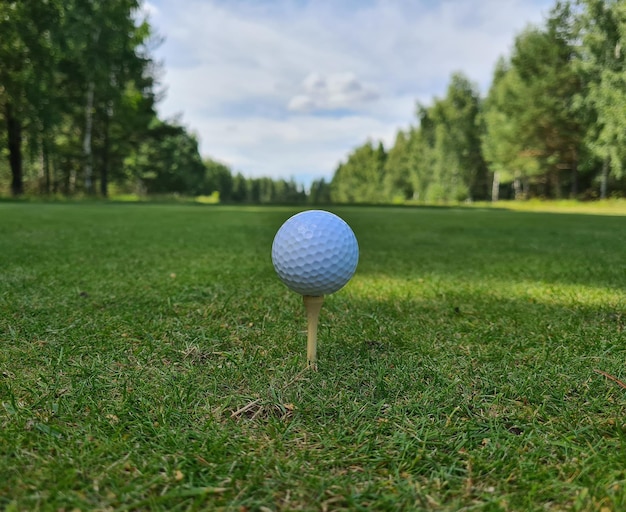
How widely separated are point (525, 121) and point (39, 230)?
91.1 ft

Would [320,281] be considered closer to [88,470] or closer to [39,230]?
[88,470]

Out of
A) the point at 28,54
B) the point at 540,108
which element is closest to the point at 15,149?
the point at 28,54

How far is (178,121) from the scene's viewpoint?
1286 inches

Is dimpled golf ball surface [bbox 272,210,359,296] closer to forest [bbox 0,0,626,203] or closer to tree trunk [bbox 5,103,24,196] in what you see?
forest [bbox 0,0,626,203]

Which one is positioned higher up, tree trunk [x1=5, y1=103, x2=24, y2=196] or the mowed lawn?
tree trunk [x1=5, y1=103, x2=24, y2=196]

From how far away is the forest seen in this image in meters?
17.5

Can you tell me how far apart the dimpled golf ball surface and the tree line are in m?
22.5

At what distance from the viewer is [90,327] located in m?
2.05

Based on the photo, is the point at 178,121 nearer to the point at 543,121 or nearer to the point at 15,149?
the point at 15,149

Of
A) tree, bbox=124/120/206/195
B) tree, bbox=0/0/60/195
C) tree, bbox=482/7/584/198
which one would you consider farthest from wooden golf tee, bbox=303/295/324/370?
tree, bbox=124/120/206/195

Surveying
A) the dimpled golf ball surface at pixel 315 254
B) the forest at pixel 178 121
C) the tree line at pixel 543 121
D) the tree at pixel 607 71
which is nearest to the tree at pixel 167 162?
the forest at pixel 178 121

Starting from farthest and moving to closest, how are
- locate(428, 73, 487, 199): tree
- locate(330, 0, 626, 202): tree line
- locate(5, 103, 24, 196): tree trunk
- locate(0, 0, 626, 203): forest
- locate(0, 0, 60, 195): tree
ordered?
1. locate(428, 73, 487, 199): tree
2. locate(330, 0, 626, 202): tree line
3. locate(5, 103, 24, 196): tree trunk
4. locate(0, 0, 626, 203): forest
5. locate(0, 0, 60, 195): tree

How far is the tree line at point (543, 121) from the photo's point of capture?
2023 cm

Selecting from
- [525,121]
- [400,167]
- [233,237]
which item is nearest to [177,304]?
[233,237]
